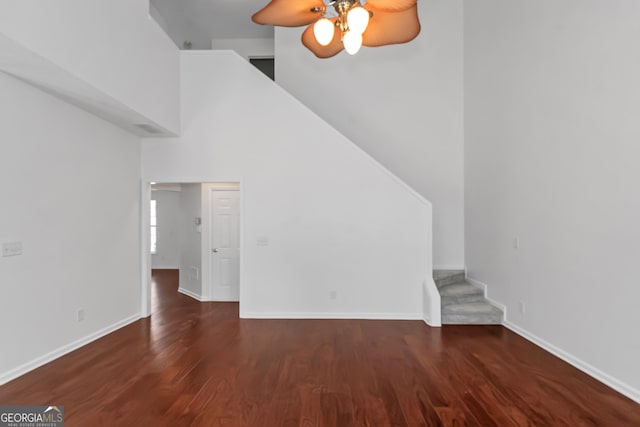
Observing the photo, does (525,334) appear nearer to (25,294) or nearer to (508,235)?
(508,235)

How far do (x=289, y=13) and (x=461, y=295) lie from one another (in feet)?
14.8

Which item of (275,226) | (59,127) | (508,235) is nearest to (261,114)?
(275,226)

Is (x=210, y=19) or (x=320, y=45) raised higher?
(x=210, y=19)

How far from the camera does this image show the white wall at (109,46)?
105 inches

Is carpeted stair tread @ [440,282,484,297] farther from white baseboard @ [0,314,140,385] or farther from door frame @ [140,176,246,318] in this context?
white baseboard @ [0,314,140,385]

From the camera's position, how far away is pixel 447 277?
5836 millimetres

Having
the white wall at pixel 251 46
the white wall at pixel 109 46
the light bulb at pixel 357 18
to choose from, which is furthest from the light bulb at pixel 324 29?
the white wall at pixel 251 46

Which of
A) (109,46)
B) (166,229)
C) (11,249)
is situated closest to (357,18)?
(109,46)

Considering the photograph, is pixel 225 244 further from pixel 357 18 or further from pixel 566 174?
pixel 566 174

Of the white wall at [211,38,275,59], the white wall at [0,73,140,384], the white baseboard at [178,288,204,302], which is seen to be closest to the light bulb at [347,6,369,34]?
the white wall at [0,73,140,384]

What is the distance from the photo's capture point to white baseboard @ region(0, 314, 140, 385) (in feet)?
10.3

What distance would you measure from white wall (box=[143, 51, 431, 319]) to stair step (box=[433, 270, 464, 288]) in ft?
2.55

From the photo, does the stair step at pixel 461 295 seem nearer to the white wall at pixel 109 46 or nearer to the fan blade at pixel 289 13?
the fan blade at pixel 289 13

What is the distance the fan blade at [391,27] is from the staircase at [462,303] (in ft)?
11.8
